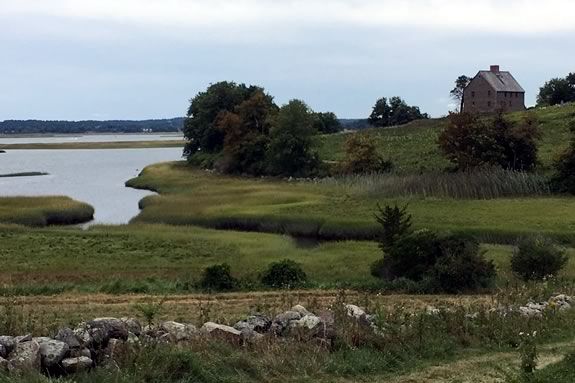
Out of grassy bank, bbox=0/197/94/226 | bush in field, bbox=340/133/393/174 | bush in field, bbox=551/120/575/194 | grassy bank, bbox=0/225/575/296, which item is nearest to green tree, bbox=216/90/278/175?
bush in field, bbox=340/133/393/174

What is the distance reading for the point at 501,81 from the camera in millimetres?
121250

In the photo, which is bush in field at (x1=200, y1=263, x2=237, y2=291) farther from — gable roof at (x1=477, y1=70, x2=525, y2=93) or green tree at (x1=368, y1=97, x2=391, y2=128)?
green tree at (x1=368, y1=97, x2=391, y2=128)

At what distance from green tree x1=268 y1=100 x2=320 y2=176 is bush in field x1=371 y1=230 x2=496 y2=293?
5399cm

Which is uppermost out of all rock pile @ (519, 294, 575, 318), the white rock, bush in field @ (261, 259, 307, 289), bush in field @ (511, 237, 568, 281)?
the white rock

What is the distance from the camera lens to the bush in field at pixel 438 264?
21.2 metres

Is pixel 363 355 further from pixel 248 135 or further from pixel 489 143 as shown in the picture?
pixel 248 135

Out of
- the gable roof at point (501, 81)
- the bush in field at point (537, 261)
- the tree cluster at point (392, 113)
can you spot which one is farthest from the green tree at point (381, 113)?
the bush in field at point (537, 261)

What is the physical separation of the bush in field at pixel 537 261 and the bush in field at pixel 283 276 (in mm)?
6776

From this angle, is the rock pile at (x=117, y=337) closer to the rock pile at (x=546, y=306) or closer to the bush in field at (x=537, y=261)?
the rock pile at (x=546, y=306)

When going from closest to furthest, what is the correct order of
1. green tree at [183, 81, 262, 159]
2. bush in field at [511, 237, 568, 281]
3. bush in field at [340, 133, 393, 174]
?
bush in field at [511, 237, 568, 281]
bush in field at [340, 133, 393, 174]
green tree at [183, 81, 262, 159]

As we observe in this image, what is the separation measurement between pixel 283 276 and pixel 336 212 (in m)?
20.9

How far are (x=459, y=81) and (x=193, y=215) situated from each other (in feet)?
426

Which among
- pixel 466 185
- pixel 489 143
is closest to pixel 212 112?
pixel 489 143

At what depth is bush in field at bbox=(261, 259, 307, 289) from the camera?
22.7 m
